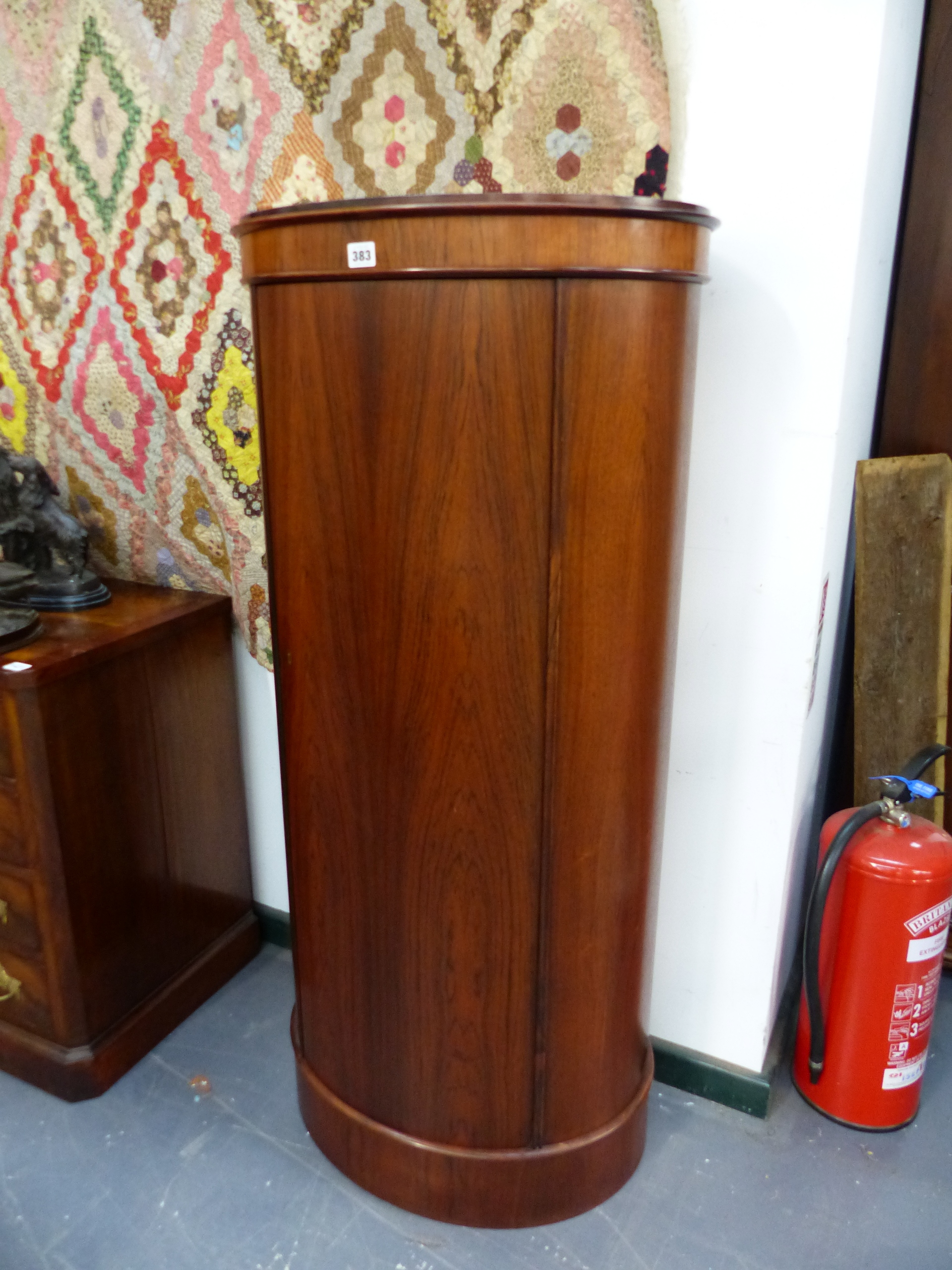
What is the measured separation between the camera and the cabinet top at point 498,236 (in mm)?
1022

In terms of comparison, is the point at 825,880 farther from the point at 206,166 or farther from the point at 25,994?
the point at 206,166

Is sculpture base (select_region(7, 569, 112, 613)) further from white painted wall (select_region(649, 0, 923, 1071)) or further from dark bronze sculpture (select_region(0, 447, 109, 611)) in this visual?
white painted wall (select_region(649, 0, 923, 1071))

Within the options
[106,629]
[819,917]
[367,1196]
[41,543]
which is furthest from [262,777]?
[819,917]

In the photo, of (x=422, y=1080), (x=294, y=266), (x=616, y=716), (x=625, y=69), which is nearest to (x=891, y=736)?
(x=616, y=716)

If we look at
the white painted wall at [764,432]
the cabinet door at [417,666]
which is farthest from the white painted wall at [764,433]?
the cabinet door at [417,666]

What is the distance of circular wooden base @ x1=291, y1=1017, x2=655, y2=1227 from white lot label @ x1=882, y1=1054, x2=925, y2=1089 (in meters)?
0.44

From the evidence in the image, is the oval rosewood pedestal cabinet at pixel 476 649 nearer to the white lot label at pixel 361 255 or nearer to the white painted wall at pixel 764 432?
the white lot label at pixel 361 255

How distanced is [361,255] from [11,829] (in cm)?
117

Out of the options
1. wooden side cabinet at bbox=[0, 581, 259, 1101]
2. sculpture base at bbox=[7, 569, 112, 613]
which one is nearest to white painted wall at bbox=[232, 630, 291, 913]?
wooden side cabinet at bbox=[0, 581, 259, 1101]

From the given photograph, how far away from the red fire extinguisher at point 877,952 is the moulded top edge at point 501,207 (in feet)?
3.40

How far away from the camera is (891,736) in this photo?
5.86 ft

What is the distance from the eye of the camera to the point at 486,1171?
1.42m

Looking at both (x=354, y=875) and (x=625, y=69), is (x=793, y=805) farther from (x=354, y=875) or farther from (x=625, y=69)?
(x=625, y=69)

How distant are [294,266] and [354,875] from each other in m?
0.85
